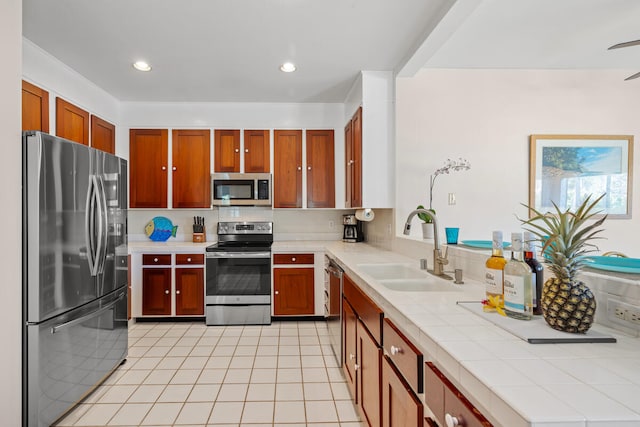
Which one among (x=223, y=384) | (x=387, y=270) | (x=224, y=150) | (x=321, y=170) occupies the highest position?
(x=224, y=150)

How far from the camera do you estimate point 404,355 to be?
3.76ft

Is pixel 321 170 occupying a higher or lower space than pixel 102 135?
lower

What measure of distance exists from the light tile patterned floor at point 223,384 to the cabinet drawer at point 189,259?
2.35 ft

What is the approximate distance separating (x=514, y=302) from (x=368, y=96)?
2447 millimetres

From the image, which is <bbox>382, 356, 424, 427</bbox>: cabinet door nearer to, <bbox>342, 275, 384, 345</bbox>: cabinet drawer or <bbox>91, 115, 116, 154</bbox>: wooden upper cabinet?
<bbox>342, 275, 384, 345</bbox>: cabinet drawer

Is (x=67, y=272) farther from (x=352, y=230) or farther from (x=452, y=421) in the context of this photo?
(x=352, y=230)

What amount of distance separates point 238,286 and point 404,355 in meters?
2.79

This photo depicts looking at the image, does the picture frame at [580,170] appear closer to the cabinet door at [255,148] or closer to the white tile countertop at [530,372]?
the white tile countertop at [530,372]

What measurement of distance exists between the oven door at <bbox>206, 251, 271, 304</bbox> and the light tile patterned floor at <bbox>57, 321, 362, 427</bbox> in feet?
1.24

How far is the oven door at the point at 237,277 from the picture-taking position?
3629 mm

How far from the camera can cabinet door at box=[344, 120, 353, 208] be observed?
3.60 metres

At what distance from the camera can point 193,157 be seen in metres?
3.95

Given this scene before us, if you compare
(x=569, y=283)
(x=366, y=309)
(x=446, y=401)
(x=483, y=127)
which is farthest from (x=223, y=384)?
(x=483, y=127)

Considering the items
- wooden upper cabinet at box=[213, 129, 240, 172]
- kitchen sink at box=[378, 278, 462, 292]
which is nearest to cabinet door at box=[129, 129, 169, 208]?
wooden upper cabinet at box=[213, 129, 240, 172]
